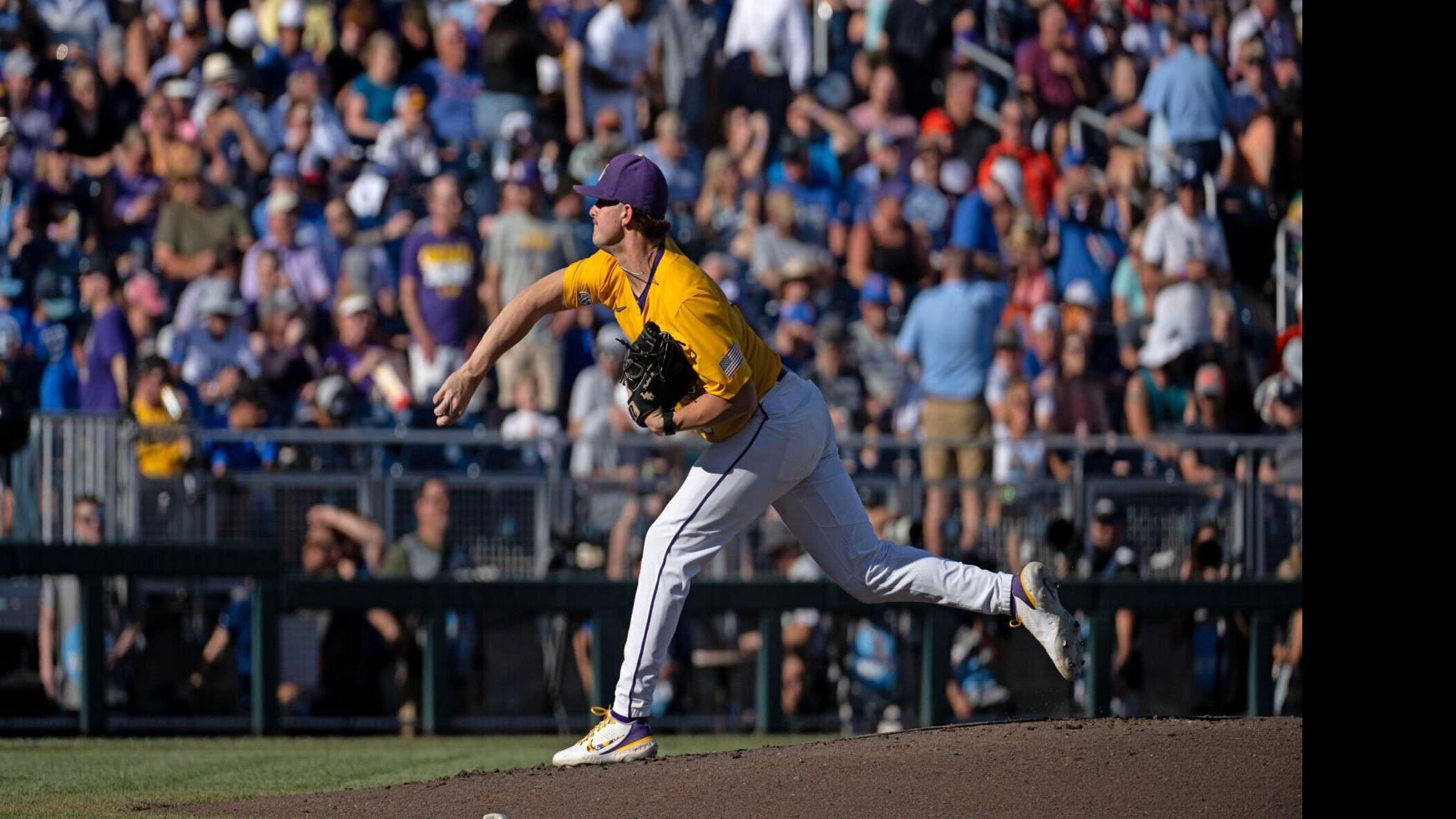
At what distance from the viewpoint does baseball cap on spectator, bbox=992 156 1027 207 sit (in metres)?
17.1

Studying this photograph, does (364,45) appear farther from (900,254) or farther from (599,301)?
(599,301)

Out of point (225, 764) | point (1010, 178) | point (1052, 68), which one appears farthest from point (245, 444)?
point (1052, 68)

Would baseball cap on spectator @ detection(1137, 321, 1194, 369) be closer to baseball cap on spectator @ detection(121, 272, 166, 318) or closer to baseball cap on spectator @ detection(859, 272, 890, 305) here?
baseball cap on spectator @ detection(859, 272, 890, 305)

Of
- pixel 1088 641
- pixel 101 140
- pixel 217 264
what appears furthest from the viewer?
pixel 101 140

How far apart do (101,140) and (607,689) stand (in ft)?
23.8

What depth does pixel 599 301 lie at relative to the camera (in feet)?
25.8

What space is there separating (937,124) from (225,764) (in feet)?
32.8

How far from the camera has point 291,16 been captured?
17.2m

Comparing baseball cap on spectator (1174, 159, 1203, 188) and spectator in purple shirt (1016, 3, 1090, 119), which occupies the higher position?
spectator in purple shirt (1016, 3, 1090, 119)

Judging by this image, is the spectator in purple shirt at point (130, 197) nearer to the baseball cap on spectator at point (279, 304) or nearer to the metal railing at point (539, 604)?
the baseball cap on spectator at point (279, 304)

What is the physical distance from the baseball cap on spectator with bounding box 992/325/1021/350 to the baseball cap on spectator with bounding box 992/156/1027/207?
7.16 feet

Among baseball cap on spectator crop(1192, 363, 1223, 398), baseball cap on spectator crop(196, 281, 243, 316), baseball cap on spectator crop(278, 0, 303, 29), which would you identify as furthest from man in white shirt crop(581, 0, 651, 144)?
baseball cap on spectator crop(1192, 363, 1223, 398)

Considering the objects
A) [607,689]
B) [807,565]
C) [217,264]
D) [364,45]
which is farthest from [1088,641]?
[364,45]

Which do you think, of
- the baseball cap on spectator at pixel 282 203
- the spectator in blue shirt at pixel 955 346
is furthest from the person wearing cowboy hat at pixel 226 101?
the spectator in blue shirt at pixel 955 346
